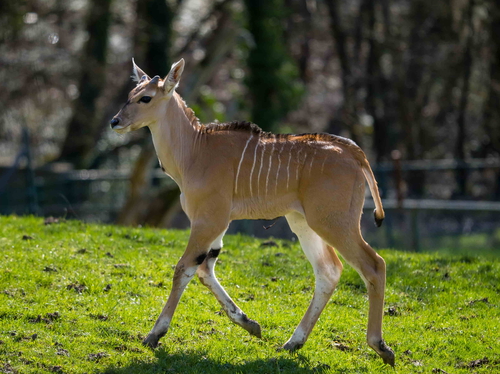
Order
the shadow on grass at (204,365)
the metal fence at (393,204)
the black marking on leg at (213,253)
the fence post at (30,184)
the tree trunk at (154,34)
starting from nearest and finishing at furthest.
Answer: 1. the shadow on grass at (204,365)
2. the black marking on leg at (213,253)
3. the metal fence at (393,204)
4. the fence post at (30,184)
5. the tree trunk at (154,34)

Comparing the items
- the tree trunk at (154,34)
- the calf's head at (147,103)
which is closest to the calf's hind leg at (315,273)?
the calf's head at (147,103)

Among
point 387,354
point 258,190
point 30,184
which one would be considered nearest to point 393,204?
point 30,184

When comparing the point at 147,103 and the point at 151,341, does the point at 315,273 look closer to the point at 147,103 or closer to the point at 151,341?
the point at 151,341

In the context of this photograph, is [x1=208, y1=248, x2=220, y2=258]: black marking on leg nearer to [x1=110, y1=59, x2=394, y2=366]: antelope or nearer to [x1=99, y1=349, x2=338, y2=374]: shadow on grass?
[x1=110, y1=59, x2=394, y2=366]: antelope

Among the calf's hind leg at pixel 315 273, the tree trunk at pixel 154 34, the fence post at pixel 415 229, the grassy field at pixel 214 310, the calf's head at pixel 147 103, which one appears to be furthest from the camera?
the tree trunk at pixel 154 34

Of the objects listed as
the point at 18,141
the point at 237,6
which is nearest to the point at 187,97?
A: the point at 237,6

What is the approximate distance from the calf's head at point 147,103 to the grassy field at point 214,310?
164cm

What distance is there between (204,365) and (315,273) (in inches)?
50.9

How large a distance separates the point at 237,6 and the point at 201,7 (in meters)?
2.22

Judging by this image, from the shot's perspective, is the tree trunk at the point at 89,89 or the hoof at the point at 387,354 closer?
the hoof at the point at 387,354

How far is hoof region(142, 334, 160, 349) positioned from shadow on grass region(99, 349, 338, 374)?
0.08 meters

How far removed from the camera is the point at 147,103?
19.1 ft

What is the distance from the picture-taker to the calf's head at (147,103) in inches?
226

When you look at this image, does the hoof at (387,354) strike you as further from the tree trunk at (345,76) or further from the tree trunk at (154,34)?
the tree trunk at (345,76)
